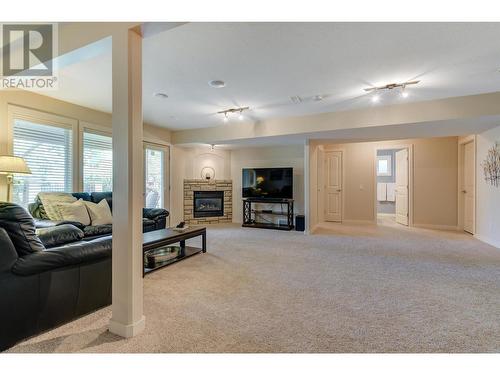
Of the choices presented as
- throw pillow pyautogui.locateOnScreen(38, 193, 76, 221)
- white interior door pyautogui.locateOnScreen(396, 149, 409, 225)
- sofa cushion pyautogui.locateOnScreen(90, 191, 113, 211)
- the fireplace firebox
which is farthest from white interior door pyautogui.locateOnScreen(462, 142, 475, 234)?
throw pillow pyautogui.locateOnScreen(38, 193, 76, 221)

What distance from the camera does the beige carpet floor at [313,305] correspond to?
5.45 ft

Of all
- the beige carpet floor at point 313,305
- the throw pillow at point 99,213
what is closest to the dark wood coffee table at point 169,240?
the beige carpet floor at point 313,305

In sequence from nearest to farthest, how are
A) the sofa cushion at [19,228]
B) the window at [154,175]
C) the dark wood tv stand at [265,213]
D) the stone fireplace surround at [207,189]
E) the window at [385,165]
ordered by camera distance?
the sofa cushion at [19,228] < the window at [154,175] < the dark wood tv stand at [265,213] < the stone fireplace surround at [207,189] < the window at [385,165]

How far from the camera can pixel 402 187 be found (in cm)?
666

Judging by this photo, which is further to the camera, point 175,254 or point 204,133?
point 204,133

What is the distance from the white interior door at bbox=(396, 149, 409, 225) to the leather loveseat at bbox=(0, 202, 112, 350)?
6876 millimetres

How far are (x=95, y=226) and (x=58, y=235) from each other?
4.18 ft

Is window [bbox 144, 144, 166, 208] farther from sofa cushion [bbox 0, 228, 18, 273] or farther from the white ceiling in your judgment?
sofa cushion [bbox 0, 228, 18, 273]

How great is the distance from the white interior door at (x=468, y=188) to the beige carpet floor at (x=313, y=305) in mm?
1665

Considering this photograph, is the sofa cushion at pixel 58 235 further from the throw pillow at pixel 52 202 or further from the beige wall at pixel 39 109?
the beige wall at pixel 39 109

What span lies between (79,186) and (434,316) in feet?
17.2

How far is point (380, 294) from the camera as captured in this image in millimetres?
2426
